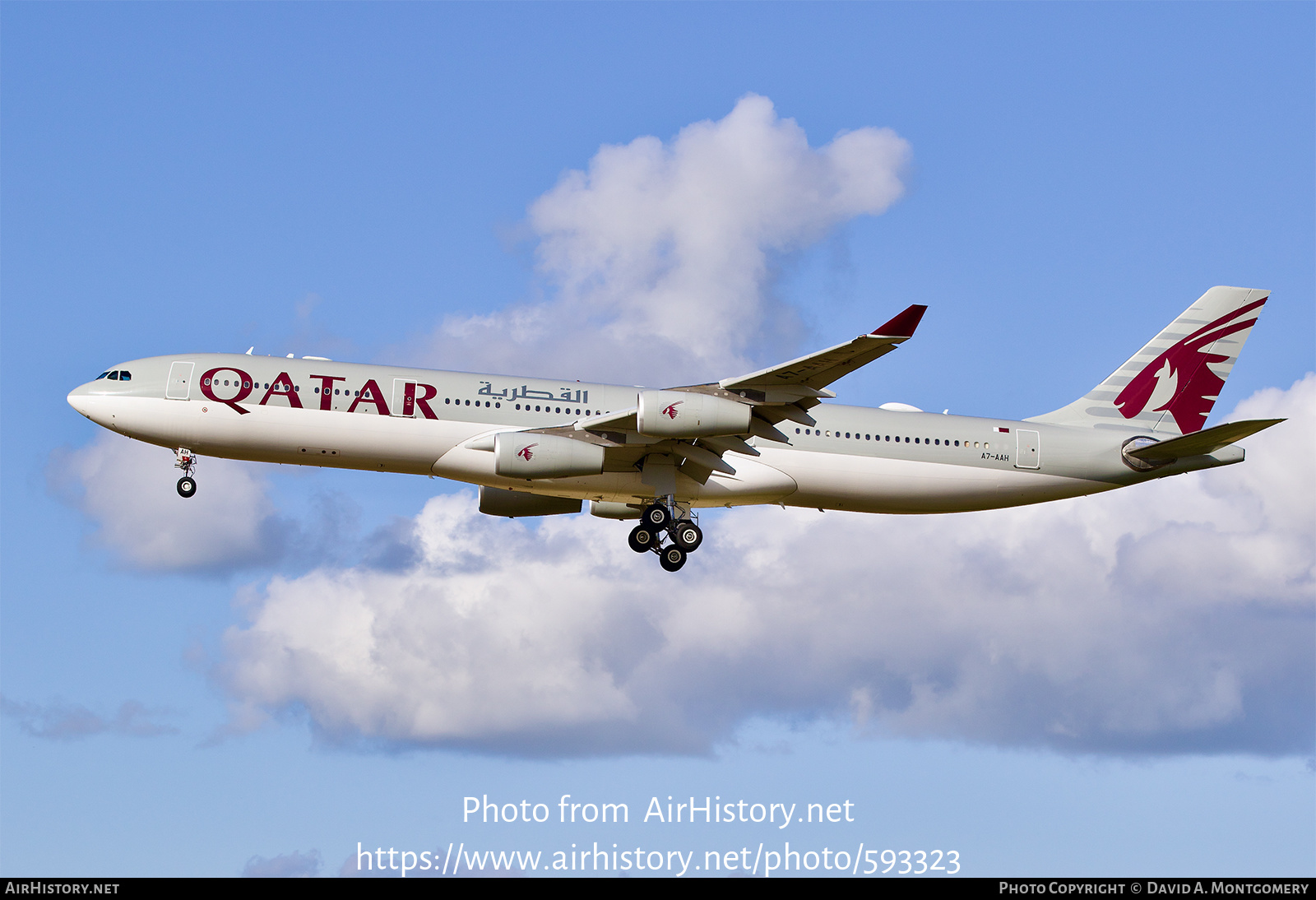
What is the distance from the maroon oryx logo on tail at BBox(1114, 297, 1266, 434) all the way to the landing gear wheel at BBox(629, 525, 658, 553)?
16.0m

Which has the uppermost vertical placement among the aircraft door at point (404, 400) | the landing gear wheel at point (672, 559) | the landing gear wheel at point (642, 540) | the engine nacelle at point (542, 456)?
the aircraft door at point (404, 400)

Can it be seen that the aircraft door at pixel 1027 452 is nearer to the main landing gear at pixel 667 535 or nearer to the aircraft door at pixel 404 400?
the main landing gear at pixel 667 535

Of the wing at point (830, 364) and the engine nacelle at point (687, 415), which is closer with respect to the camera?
the wing at point (830, 364)

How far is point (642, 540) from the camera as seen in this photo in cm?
3953

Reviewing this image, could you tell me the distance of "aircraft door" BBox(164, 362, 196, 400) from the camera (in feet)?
123

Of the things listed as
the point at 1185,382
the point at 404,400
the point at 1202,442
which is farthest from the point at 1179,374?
the point at 404,400

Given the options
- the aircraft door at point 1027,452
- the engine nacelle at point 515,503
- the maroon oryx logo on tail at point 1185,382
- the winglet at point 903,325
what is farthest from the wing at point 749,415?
the maroon oryx logo on tail at point 1185,382

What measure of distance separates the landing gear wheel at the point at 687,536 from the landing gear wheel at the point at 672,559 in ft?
0.56

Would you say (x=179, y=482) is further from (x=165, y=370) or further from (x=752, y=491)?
(x=752, y=491)

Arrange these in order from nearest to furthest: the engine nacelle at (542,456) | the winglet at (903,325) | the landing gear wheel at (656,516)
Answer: the winglet at (903,325)
the engine nacelle at (542,456)
the landing gear wheel at (656,516)

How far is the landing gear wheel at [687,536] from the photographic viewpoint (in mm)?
39438

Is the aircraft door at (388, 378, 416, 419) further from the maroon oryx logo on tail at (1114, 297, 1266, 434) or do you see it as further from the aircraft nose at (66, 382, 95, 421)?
the maroon oryx logo on tail at (1114, 297, 1266, 434)

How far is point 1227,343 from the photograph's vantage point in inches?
1775
